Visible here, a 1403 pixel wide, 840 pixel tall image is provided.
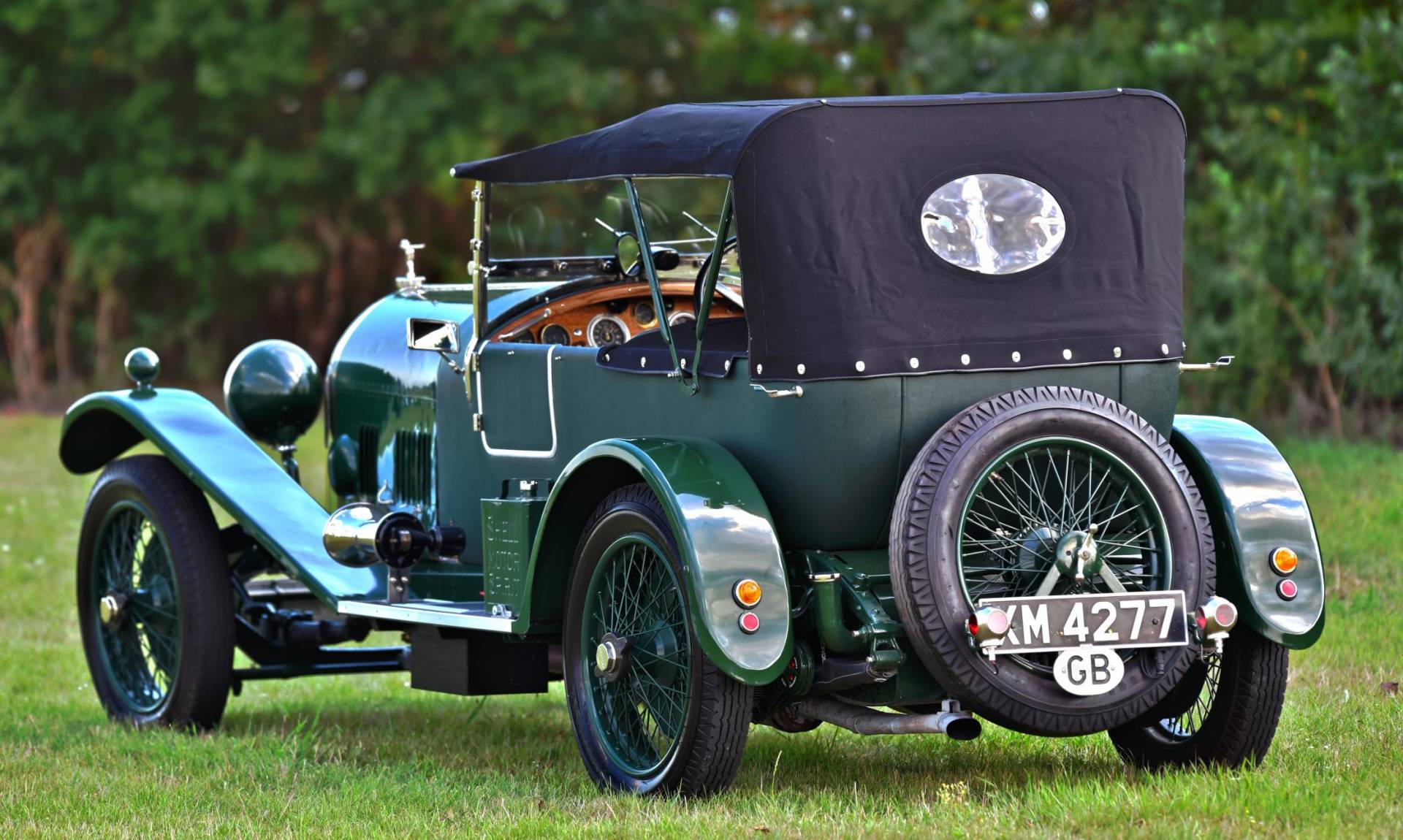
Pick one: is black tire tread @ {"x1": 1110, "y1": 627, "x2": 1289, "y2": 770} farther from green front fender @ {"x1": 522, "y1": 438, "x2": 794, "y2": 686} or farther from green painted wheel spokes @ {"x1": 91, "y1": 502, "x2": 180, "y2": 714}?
green painted wheel spokes @ {"x1": 91, "y1": 502, "x2": 180, "y2": 714}

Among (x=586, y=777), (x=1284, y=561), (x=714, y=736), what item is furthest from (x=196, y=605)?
(x=1284, y=561)

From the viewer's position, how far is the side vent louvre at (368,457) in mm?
7031

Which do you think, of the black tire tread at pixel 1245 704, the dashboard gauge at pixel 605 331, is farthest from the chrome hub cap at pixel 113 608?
the black tire tread at pixel 1245 704

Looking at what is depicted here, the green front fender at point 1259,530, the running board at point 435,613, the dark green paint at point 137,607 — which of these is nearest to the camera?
the green front fender at point 1259,530

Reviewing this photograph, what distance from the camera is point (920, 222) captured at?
4918 millimetres

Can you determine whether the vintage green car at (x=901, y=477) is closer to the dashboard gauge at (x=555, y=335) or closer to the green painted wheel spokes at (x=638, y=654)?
the green painted wheel spokes at (x=638, y=654)

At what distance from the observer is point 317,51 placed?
917 inches

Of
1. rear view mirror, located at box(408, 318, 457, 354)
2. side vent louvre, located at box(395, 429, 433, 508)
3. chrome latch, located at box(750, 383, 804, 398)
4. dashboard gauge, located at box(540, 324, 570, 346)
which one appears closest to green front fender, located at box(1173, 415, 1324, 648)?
chrome latch, located at box(750, 383, 804, 398)

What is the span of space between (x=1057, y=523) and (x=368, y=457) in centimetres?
315

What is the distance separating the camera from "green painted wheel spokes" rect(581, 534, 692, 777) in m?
4.97

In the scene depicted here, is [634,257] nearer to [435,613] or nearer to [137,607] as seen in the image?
[435,613]

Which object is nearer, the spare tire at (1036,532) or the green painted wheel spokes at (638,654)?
the spare tire at (1036,532)

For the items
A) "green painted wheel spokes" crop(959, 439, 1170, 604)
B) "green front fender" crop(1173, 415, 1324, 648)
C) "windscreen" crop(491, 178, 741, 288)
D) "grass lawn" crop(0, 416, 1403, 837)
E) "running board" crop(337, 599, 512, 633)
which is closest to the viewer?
"grass lawn" crop(0, 416, 1403, 837)

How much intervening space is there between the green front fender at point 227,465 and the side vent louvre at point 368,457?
0.31 m
